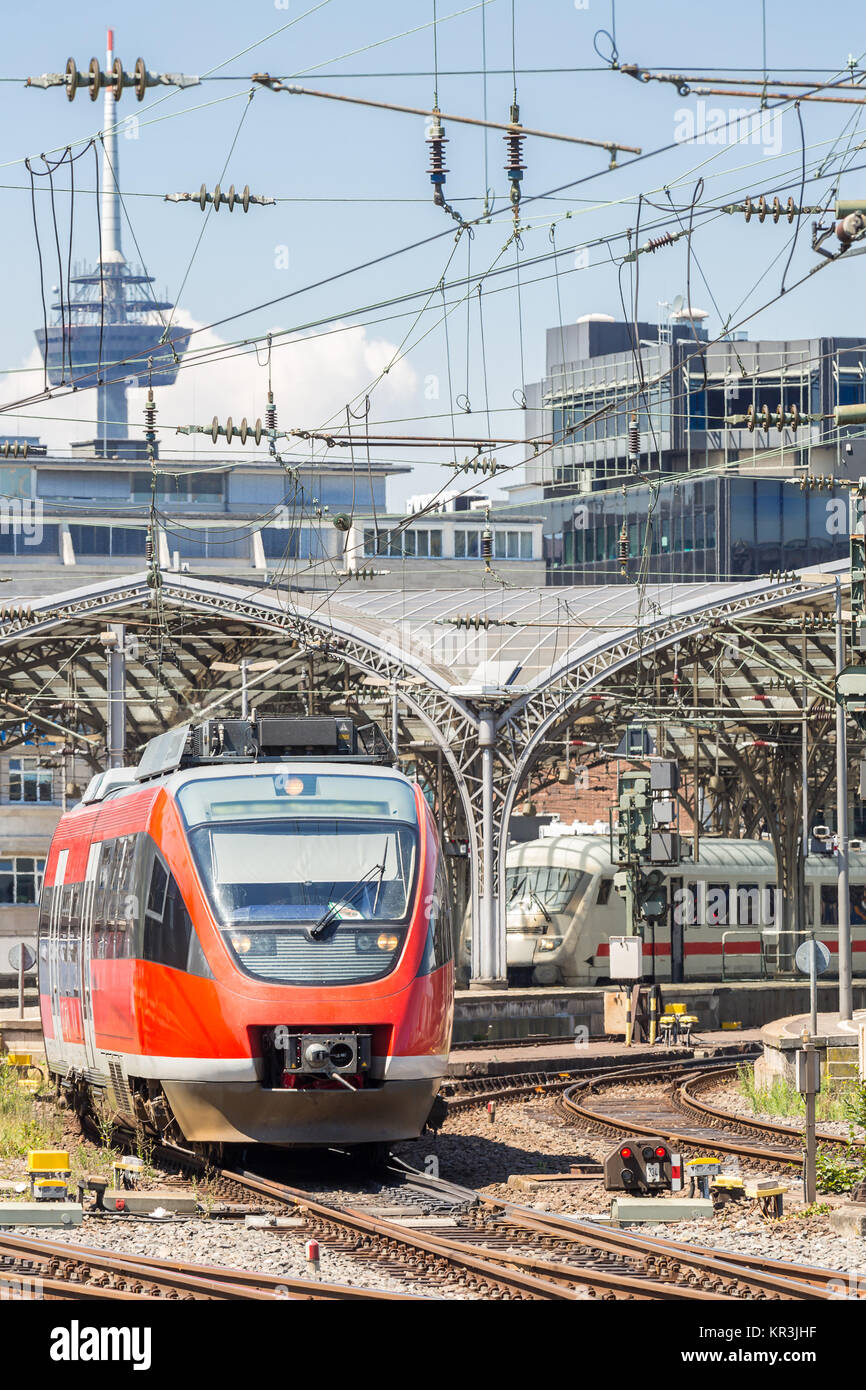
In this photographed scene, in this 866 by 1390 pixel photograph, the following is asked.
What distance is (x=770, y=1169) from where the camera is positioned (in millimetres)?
18672

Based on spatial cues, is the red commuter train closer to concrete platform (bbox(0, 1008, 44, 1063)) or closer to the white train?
concrete platform (bbox(0, 1008, 44, 1063))

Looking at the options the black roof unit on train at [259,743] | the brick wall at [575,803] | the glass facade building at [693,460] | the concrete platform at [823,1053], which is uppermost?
the glass facade building at [693,460]

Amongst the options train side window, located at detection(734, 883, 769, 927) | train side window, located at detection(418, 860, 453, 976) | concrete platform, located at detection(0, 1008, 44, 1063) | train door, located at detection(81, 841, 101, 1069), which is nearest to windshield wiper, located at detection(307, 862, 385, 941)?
train side window, located at detection(418, 860, 453, 976)

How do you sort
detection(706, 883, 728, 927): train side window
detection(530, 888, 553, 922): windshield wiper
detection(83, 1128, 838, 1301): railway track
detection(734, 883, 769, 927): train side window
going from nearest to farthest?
detection(83, 1128, 838, 1301): railway track, detection(530, 888, 553, 922): windshield wiper, detection(706, 883, 728, 927): train side window, detection(734, 883, 769, 927): train side window

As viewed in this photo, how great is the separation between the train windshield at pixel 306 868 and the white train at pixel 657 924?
28.3m

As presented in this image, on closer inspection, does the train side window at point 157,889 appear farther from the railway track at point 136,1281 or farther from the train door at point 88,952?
the railway track at point 136,1281

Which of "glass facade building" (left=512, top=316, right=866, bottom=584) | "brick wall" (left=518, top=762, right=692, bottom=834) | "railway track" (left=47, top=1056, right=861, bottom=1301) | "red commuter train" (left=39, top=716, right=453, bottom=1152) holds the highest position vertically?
"glass facade building" (left=512, top=316, right=866, bottom=584)

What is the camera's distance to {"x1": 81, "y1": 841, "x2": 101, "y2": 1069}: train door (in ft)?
62.4

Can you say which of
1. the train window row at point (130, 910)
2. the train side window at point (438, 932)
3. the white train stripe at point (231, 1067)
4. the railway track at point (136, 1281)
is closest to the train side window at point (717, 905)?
the train window row at point (130, 910)

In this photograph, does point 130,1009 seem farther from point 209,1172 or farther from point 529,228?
point 529,228

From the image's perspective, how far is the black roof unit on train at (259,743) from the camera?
59.6 ft

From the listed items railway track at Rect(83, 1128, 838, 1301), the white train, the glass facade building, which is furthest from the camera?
the glass facade building

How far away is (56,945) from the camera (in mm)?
21641

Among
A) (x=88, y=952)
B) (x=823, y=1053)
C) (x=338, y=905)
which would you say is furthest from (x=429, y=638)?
(x=338, y=905)
